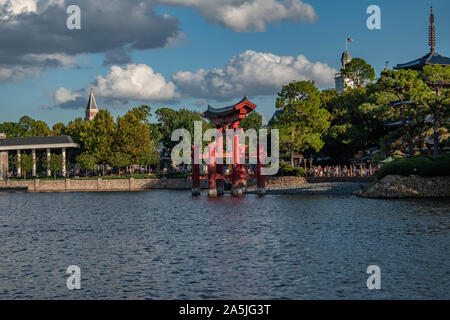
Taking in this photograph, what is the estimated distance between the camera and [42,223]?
41.1 metres

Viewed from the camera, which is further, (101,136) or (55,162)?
(55,162)

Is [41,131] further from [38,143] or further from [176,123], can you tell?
[176,123]

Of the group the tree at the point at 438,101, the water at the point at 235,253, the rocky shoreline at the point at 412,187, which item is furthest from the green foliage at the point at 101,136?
the tree at the point at 438,101

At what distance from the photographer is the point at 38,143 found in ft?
364

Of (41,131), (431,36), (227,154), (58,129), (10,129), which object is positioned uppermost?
(431,36)

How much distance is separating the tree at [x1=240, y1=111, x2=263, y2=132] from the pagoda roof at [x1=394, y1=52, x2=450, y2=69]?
127 feet

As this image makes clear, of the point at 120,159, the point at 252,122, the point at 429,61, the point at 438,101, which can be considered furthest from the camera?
the point at 252,122

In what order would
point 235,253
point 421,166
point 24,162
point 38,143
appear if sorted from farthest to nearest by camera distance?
point 38,143
point 24,162
point 421,166
point 235,253

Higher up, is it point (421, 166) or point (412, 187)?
point (421, 166)

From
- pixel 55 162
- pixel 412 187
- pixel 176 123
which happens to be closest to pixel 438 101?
pixel 412 187

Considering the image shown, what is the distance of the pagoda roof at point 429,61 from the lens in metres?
74.2

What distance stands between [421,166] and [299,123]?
25.1m
